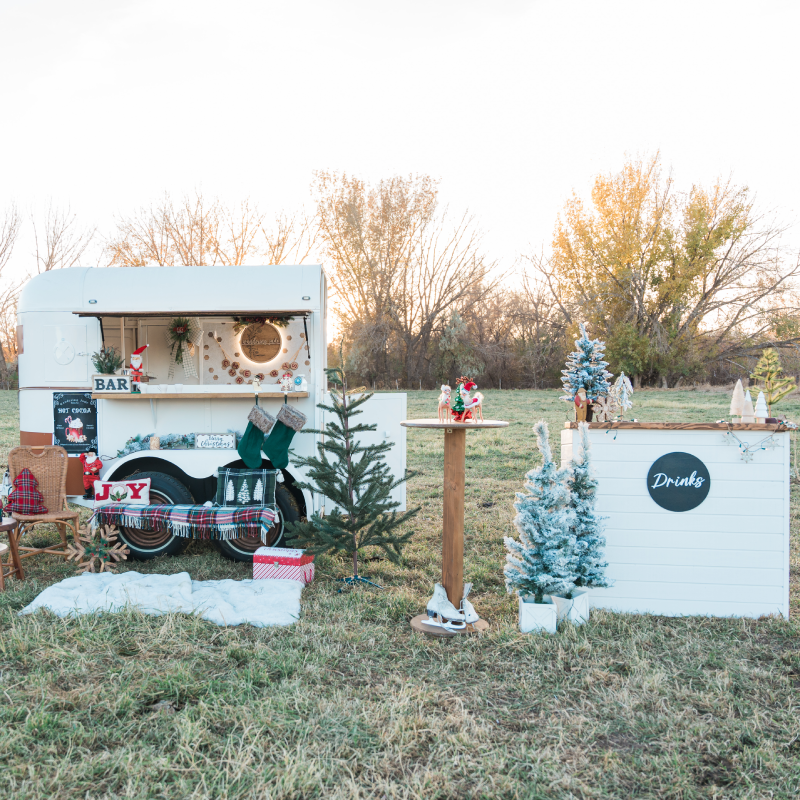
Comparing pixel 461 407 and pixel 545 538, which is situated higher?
pixel 461 407

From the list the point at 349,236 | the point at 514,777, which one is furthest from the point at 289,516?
the point at 349,236

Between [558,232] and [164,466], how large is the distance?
20616 mm

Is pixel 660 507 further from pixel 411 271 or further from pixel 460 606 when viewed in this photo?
pixel 411 271

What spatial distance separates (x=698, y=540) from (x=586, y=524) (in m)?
0.77

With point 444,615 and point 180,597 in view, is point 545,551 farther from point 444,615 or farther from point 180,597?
point 180,597

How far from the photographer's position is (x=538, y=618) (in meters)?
3.65

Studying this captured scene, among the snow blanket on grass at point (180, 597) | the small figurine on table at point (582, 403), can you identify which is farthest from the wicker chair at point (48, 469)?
the small figurine on table at point (582, 403)

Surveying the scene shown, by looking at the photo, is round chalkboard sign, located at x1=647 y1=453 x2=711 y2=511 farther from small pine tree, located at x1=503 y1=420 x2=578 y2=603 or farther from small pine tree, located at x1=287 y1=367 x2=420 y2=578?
small pine tree, located at x1=287 y1=367 x2=420 y2=578

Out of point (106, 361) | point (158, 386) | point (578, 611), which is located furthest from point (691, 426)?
point (106, 361)

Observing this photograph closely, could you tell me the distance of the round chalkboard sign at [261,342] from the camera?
6281 millimetres

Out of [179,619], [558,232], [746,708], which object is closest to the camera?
[746,708]

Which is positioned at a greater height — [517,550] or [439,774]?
[517,550]

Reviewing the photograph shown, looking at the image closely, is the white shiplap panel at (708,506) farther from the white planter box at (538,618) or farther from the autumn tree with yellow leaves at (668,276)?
the autumn tree with yellow leaves at (668,276)

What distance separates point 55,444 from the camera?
17.9ft
